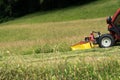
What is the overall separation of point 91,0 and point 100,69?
177 feet

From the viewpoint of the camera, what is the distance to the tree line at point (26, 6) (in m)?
63.4

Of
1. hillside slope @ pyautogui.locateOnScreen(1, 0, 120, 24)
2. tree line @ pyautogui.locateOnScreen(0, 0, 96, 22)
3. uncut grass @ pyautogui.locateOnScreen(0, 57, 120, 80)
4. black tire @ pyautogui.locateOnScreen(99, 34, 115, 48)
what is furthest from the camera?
tree line @ pyautogui.locateOnScreen(0, 0, 96, 22)

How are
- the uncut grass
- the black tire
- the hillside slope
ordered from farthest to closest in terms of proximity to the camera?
the hillside slope, the black tire, the uncut grass

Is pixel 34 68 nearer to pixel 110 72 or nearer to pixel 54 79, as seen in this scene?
pixel 54 79

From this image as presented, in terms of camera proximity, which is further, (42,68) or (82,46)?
(82,46)

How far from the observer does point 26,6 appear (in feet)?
227

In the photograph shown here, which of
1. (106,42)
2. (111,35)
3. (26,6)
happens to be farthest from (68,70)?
(26,6)

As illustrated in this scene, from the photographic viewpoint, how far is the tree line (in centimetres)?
6341

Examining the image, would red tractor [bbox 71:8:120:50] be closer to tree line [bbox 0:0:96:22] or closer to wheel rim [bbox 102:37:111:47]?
wheel rim [bbox 102:37:111:47]

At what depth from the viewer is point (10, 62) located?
358 inches

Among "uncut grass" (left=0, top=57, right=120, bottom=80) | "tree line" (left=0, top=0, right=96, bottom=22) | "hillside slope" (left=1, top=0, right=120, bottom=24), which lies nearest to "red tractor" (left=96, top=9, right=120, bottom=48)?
"uncut grass" (left=0, top=57, right=120, bottom=80)

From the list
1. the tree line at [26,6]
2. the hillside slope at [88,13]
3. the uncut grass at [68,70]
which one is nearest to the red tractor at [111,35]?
the uncut grass at [68,70]

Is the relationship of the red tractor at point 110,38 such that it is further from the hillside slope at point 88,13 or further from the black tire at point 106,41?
the hillside slope at point 88,13

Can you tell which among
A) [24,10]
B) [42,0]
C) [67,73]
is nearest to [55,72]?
[67,73]
